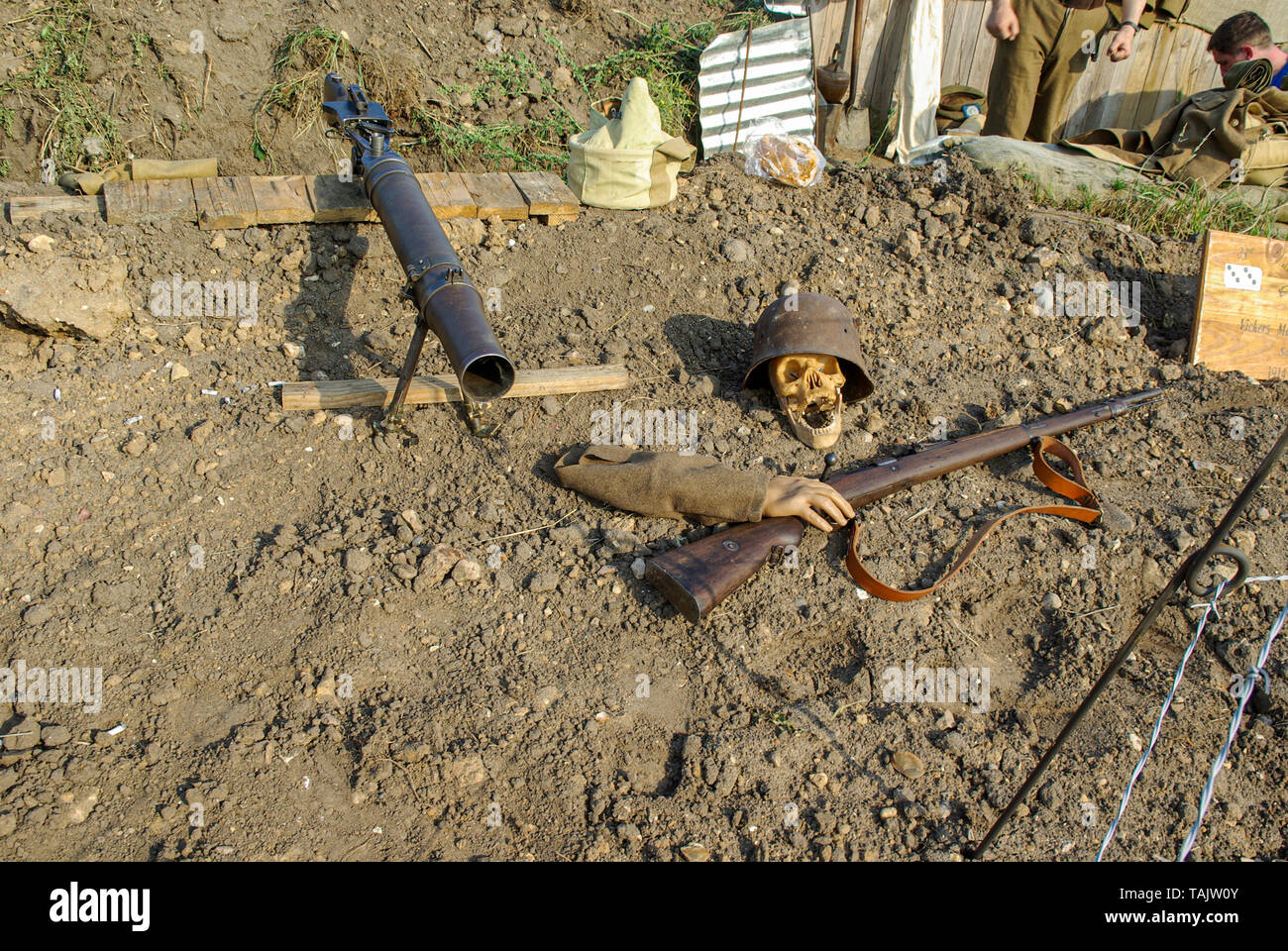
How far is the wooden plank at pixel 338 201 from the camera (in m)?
4.86

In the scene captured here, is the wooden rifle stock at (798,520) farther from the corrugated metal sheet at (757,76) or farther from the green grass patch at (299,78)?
the green grass patch at (299,78)

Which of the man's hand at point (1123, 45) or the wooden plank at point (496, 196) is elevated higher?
the man's hand at point (1123, 45)

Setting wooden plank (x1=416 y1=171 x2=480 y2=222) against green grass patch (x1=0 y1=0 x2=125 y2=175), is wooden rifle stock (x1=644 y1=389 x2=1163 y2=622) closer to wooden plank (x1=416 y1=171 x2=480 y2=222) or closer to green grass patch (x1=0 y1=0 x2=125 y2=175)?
wooden plank (x1=416 y1=171 x2=480 y2=222)

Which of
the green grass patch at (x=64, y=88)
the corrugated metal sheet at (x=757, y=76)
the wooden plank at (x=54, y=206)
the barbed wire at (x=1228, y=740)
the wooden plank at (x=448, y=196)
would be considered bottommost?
the barbed wire at (x=1228, y=740)

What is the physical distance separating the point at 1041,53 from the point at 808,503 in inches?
207

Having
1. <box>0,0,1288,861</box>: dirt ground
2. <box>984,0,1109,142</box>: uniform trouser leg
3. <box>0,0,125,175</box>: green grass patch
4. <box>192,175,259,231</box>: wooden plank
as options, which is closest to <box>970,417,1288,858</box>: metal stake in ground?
<box>0,0,1288,861</box>: dirt ground

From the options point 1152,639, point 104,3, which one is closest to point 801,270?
point 1152,639

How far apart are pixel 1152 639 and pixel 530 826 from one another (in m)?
2.80

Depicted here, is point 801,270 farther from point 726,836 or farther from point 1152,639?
point 726,836

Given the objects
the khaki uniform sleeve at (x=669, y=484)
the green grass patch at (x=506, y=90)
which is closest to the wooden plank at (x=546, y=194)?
the green grass patch at (x=506, y=90)

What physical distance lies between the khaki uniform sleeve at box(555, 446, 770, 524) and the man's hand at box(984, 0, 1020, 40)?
5.01m

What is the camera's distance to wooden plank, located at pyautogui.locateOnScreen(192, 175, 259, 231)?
4.76m

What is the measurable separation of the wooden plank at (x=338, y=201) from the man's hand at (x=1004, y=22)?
5113 mm

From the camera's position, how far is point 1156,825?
3059 mm
